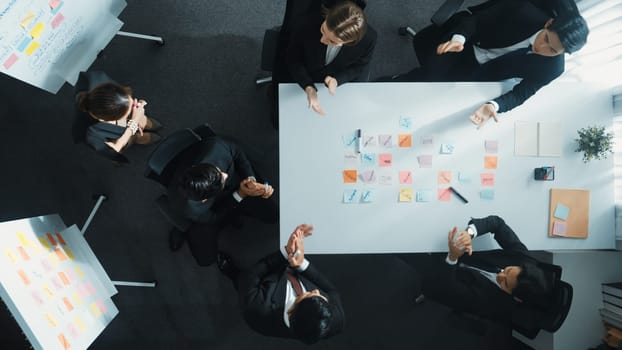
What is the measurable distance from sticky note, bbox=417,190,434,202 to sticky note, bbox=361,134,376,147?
0.37 metres

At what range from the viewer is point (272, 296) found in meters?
1.80

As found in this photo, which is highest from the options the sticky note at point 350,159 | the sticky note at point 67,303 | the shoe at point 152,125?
the shoe at point 152,125

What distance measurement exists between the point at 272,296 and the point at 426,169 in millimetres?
1089

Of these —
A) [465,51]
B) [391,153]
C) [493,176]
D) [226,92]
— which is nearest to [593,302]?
[493,176]

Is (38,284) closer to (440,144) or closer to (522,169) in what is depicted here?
(440,144)

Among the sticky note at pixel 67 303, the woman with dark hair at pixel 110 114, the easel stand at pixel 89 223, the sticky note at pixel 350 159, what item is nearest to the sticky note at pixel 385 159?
the sticky note at pixel 350 159

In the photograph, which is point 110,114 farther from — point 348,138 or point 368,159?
point 368,159

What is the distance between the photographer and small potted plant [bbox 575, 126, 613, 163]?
6.02 feet

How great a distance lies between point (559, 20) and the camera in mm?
1575

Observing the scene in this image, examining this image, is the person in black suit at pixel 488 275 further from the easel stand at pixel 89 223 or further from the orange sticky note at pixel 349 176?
the easel stand at pixel 89 223

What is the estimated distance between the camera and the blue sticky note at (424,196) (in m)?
1.91

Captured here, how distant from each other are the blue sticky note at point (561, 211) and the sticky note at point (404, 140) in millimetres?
914

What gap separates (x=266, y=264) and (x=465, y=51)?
172cm

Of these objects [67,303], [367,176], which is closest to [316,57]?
[367,176]
